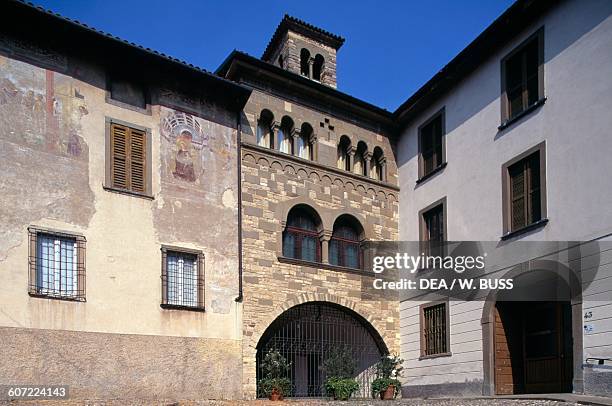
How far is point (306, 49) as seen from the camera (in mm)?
22047

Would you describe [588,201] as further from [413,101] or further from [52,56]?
[52,56]

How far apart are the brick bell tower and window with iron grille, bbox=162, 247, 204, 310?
25.5 feet

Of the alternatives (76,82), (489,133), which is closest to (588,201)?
(489,133)

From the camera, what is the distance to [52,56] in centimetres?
1466

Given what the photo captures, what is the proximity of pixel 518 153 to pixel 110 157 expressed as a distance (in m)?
8.36

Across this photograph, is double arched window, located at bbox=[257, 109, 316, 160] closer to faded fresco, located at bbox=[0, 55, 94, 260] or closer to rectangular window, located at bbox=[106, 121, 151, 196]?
rectangular window, located at bbox=[106, 121, 151, 196]

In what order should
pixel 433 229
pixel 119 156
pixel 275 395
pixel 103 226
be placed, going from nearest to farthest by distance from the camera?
pixel 103 226
pixel 119 156
pixel 275 395
pixel 433 229

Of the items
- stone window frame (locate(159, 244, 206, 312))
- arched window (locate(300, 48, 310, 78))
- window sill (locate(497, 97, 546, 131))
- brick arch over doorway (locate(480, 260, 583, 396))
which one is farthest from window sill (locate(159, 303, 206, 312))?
arched window (locate(300, 48, 310, 78))

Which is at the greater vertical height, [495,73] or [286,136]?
[495,73]

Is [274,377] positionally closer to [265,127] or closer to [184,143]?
[184,143]

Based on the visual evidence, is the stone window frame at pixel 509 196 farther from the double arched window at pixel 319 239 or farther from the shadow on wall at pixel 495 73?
the double arched window at pixel 319 239

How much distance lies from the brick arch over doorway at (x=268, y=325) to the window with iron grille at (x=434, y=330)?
1041 mm

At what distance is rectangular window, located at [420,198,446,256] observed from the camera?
18484 mm

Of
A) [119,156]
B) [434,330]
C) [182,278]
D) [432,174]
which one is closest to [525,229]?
[432,174]
